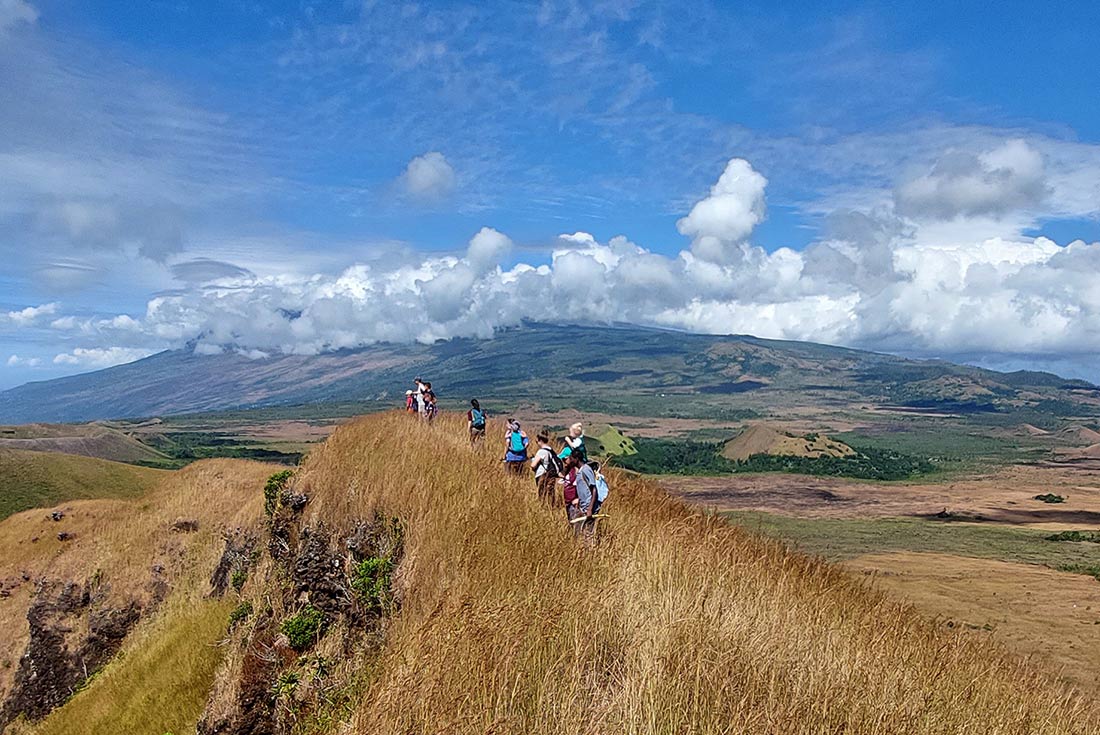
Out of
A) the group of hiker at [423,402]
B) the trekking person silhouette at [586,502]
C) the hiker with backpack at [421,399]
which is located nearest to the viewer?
the trekking person silhouette at [586,502]

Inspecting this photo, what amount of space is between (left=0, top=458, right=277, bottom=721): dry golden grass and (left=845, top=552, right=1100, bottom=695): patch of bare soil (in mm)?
23731

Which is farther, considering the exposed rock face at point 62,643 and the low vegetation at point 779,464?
the low vegetation at point 779,464

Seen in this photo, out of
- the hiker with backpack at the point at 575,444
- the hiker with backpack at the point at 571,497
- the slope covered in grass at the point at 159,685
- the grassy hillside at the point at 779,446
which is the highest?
the hiker with backpack at the point at 575,444

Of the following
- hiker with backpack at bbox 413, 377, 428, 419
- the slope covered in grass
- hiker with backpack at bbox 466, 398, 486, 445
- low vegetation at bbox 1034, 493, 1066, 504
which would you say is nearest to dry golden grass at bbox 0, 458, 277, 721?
the slope covered in grass

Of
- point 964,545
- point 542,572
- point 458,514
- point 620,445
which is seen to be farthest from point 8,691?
point 620,445

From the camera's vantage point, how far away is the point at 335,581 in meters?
9.66

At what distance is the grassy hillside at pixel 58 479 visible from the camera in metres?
56.1

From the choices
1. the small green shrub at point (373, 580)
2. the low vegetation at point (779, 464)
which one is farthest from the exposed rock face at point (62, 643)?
the low vegetation at point (779, 464)

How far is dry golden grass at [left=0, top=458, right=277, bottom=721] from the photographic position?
21.9 metres

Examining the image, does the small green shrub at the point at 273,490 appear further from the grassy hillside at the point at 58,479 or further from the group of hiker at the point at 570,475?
the grassy hillside at the point at 58,479

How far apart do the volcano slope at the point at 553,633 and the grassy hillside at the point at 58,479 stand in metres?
54.0

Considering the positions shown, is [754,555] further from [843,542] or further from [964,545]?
[964,545]

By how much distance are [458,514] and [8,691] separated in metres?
22.4

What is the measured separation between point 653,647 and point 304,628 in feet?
21.0
